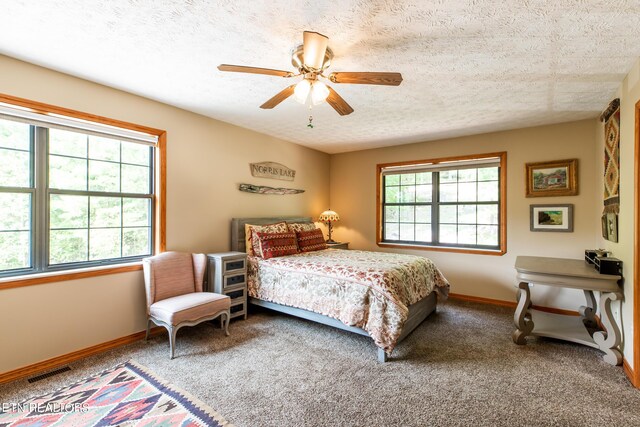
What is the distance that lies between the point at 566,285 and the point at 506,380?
1.09m

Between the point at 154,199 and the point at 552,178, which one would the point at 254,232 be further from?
the point at 552,178

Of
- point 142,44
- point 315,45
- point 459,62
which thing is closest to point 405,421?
point 315,45

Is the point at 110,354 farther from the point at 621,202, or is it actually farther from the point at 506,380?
the point at 621,202

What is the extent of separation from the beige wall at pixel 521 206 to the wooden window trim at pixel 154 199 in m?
3.53

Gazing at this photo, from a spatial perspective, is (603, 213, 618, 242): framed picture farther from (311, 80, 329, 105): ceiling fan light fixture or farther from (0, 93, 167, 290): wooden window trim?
(0, 93, 167, 290): wooden window trim

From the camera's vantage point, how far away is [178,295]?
10.3 feet

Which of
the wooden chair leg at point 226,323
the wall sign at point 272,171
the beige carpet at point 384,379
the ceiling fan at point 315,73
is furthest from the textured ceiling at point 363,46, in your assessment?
the beige carpet at point 384,379

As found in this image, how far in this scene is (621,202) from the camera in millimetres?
2611

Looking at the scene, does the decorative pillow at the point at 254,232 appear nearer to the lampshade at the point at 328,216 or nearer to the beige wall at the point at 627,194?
the lampshade at the point at 328,216

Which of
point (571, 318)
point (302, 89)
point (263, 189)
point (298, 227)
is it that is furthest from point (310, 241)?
point (571, 318)

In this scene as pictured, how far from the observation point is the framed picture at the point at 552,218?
385cm

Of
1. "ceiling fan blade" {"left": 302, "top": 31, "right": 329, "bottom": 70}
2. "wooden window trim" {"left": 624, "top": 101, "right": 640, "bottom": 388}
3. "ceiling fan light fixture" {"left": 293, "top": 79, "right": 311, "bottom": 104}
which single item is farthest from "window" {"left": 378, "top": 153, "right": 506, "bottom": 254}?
"ceiling fan blade" {"left": 302, "top": 31, "right": 329, "bottom": 70}

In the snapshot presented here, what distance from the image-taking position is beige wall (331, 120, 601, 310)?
3.76 m

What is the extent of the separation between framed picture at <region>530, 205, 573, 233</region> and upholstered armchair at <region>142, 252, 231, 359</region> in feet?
13.5
